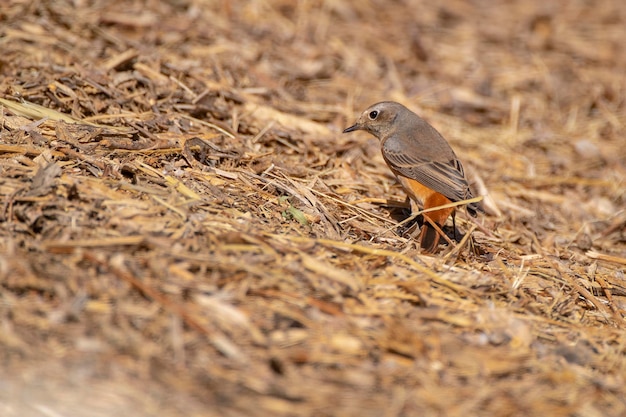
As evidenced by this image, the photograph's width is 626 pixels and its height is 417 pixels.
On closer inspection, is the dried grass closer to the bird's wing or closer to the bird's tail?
the bird's tail

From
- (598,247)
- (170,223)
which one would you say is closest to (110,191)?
(170,223)

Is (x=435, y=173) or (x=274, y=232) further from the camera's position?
(x=435, y=173)

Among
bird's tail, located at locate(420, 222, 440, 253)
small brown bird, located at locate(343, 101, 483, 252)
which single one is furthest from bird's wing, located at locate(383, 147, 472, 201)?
bird's tail, located at locate(420, 222, 440, 253)

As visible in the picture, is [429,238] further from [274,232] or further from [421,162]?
[274,232]

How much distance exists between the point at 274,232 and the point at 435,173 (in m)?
1.59

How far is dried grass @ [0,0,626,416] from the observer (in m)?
3.37

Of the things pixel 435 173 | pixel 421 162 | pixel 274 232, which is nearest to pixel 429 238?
pixel 435 173

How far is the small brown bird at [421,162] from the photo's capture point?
520 cm

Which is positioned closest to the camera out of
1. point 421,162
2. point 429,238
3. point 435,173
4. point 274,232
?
point 274,232

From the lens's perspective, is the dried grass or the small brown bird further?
the small brown bird

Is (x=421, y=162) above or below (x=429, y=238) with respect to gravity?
above

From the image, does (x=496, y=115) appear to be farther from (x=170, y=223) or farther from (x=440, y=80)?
(x=170, y=223)

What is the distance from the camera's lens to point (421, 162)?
552 cm

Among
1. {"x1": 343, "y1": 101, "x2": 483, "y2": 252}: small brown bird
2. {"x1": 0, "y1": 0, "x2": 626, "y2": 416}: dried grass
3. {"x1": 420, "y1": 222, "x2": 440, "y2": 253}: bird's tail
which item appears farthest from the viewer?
{"x1": 343, "y1": 101, "x2": 483, "y2": 252}: small brown bird
